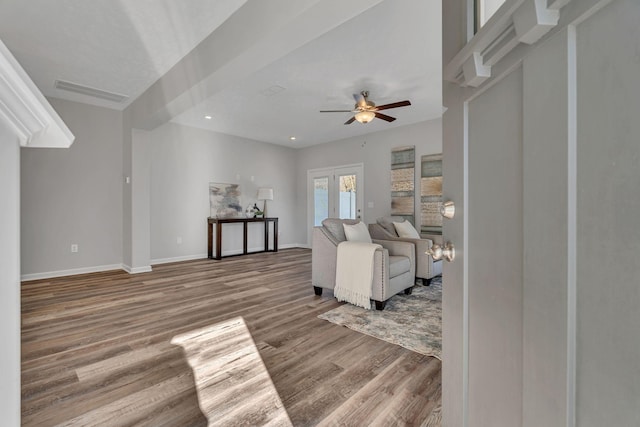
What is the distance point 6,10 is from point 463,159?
3.71 meters

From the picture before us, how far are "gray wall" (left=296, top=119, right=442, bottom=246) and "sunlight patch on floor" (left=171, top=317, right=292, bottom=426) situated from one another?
4226mm

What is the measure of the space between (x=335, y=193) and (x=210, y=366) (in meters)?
5.27

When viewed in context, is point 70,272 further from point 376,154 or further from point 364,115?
point 376,154

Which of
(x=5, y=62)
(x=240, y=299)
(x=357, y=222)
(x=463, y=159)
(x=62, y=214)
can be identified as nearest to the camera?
(x=5, y=62)

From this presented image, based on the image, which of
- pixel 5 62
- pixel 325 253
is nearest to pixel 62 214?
pixel 325 253

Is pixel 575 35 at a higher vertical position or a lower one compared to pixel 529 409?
higher

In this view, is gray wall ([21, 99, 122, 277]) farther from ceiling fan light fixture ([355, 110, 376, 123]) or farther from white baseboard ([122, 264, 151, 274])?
ceiling fan light fixture ([355, 110, 376, 123])

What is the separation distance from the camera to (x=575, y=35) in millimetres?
471

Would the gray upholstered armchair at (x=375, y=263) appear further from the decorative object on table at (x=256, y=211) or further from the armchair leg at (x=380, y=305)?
the decorative object on table at (x=256, y=211)

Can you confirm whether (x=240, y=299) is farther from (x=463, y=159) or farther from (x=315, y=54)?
(x=463, y=159)

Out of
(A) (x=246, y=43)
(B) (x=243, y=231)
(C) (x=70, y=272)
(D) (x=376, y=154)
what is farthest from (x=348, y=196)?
(C) (x=70, y=272)

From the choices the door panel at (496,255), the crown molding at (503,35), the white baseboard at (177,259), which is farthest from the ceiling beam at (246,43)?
the white baseboard at (177,259)

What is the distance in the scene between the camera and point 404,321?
2633mm

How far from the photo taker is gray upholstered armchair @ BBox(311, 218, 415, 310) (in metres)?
2.91
